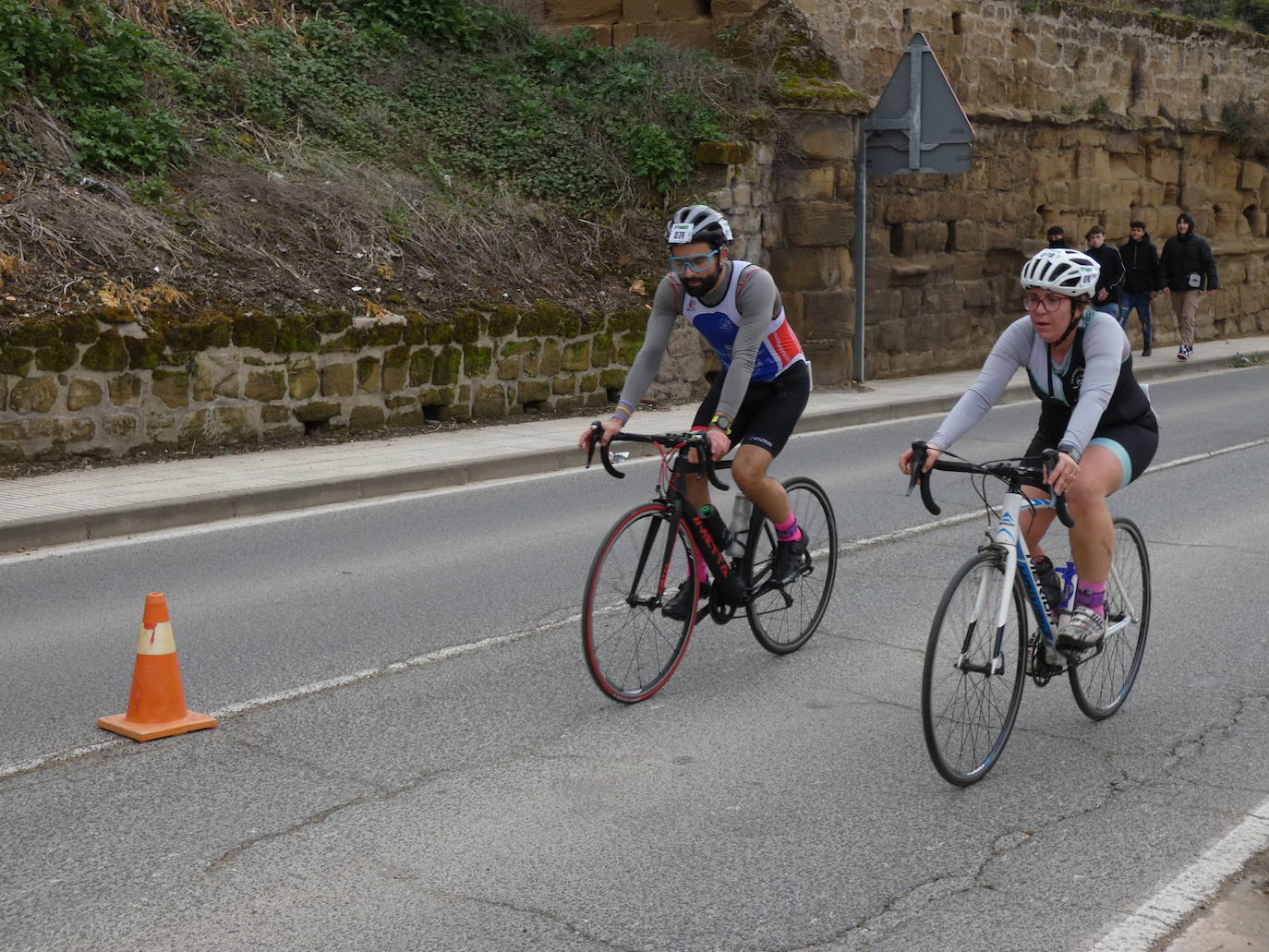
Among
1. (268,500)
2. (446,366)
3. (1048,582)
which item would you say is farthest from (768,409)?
(446,366)

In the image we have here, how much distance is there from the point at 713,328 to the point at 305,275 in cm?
768

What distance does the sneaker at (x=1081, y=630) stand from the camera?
5.22 metres

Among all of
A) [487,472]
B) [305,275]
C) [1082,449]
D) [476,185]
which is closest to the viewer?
[1082,449]

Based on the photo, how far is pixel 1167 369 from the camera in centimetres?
2114

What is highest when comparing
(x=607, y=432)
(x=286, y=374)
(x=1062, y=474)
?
(x=286, y=374)

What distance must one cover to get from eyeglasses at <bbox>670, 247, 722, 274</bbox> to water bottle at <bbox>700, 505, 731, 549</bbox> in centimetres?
97

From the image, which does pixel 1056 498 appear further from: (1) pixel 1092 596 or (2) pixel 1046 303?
(2) pixel 1046 303

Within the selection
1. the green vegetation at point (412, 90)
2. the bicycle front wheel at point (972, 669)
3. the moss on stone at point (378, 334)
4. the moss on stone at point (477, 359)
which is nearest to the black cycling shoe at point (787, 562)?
the bicycle front wheel at point (972, 669)

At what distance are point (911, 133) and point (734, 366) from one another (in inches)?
474

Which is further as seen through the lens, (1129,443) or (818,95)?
(818,95)

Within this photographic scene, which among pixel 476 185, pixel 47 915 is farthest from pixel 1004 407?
pixel 47 915

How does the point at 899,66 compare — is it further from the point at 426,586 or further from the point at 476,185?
the point at 426,586

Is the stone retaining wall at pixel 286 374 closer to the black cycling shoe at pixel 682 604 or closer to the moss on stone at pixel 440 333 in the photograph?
the moss on stone at pixel 440 333

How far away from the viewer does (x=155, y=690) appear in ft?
18.2
